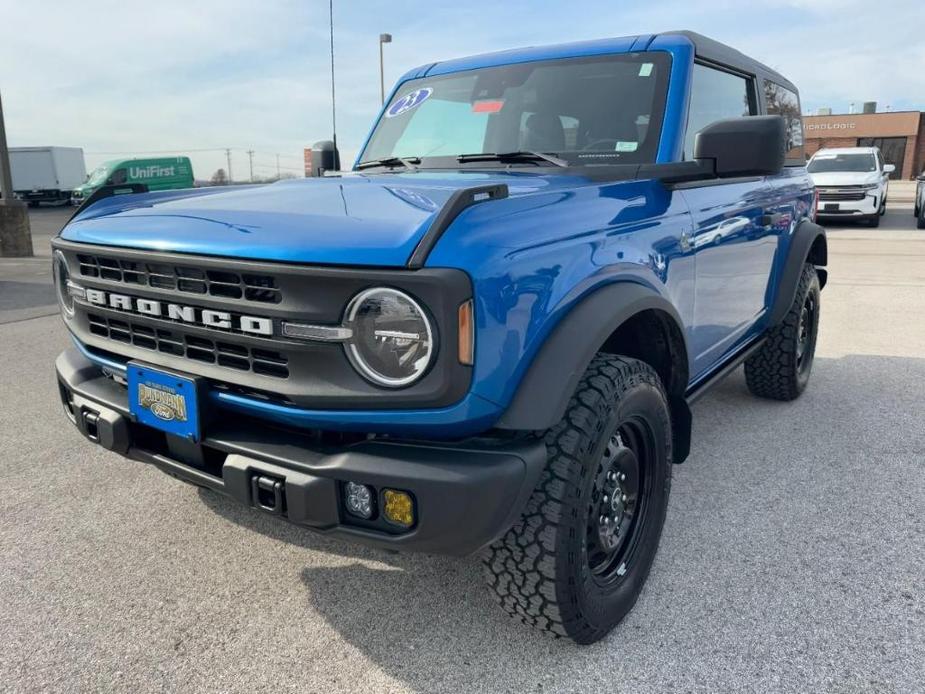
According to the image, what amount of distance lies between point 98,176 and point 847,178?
2673 centimetres

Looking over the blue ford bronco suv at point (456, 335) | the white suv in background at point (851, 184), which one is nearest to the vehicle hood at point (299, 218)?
the blue ford bronco suv at point (456, 335)

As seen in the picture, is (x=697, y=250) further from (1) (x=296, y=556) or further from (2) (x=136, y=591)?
(2) (x=136, y=591)

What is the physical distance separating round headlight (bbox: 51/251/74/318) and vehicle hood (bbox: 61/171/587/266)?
13cm

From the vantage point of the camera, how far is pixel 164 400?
6.51 ft

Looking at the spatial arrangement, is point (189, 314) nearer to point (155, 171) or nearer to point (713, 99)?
point (713, 99)

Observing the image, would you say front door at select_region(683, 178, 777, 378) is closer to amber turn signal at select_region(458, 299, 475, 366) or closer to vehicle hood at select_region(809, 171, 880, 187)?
amber turn signal at select_region(458, 299, 475, 366)

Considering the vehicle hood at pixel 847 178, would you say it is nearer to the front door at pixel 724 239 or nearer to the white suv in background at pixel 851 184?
the white suv in background at pixel 851 184

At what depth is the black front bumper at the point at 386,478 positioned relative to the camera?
1640 mm

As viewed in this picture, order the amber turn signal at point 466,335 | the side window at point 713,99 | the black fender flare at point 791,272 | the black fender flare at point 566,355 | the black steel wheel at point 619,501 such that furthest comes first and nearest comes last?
1. the black fender flare at point 791,272
2. the side window at point 713,99
3. the black steel wheel at point 619,501
4. the black fender flare at point 566,355
5. the amber turn signal at point 466,335

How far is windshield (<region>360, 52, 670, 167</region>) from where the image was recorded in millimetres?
2721

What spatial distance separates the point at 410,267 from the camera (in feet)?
5.24

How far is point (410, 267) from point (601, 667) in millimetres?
1275

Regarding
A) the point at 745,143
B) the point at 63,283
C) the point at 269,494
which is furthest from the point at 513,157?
the point at 63,283

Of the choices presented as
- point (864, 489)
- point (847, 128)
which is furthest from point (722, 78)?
point (847, 128)
